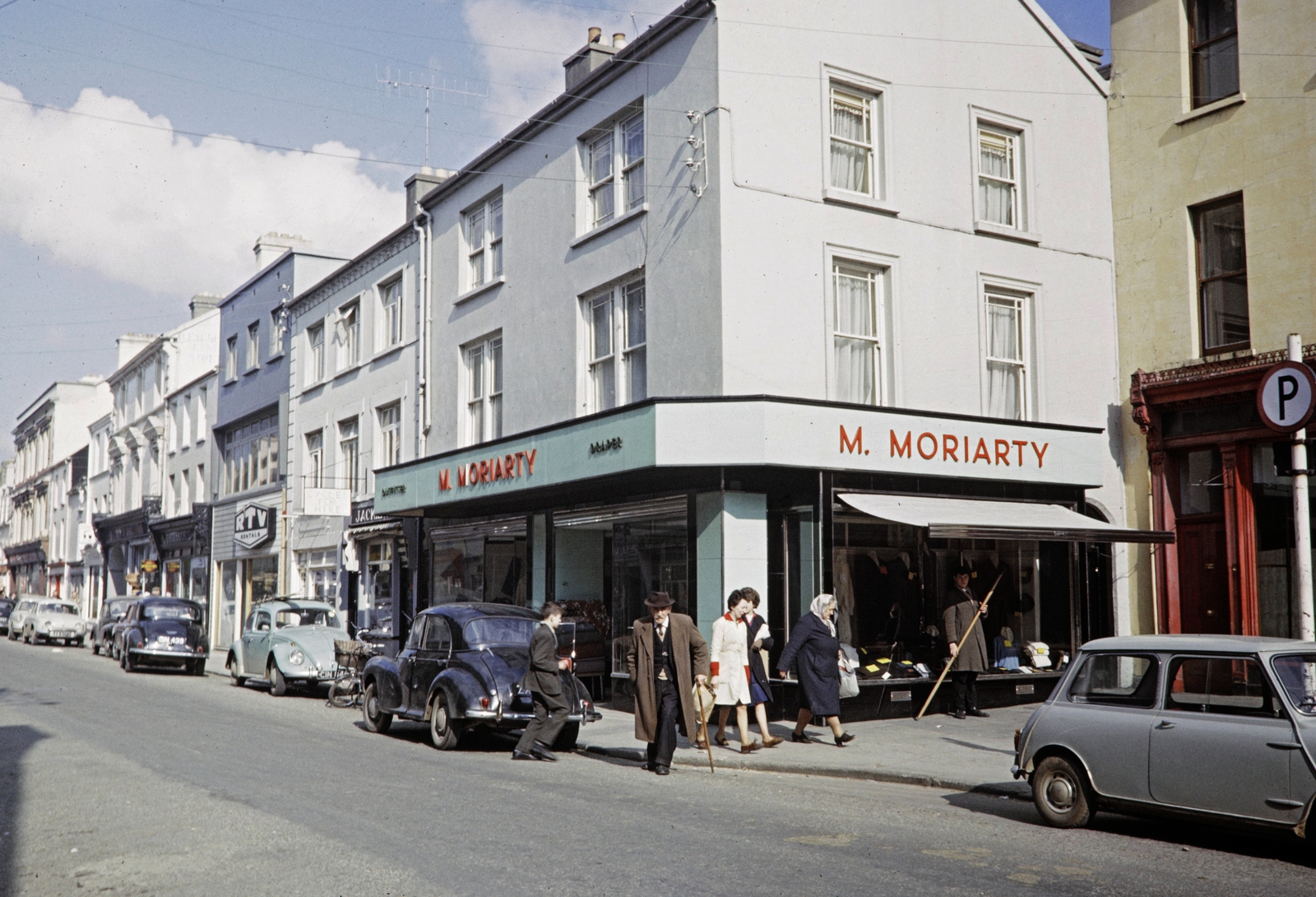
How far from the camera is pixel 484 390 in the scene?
21812mm

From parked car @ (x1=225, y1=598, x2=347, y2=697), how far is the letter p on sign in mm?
14721

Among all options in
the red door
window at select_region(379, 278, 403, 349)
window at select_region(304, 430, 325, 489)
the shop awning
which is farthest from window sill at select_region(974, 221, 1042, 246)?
window at select_region(304, 430, 325, 489)

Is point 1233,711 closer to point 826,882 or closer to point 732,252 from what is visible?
point 826,882

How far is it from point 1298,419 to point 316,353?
85.9 feet

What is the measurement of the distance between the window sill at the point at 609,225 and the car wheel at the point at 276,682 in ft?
30.5

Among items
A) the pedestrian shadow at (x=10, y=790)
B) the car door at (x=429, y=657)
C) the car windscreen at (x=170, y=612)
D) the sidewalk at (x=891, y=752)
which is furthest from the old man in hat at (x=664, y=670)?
the car windscreen at (x=170, y=612)

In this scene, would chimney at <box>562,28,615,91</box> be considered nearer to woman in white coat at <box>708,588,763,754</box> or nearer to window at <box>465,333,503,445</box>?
window at <box>465,333,503,445</box>

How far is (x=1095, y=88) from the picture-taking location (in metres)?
19.4

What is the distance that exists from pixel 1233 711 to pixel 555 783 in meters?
5.60

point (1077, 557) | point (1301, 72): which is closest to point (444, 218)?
point (1077, 557)

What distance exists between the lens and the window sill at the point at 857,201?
16.3 meters

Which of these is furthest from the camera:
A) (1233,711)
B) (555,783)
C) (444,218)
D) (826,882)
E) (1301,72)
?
(444,218)

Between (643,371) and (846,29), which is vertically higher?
(846,29)

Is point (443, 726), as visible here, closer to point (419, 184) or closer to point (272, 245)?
point (419, 184)
